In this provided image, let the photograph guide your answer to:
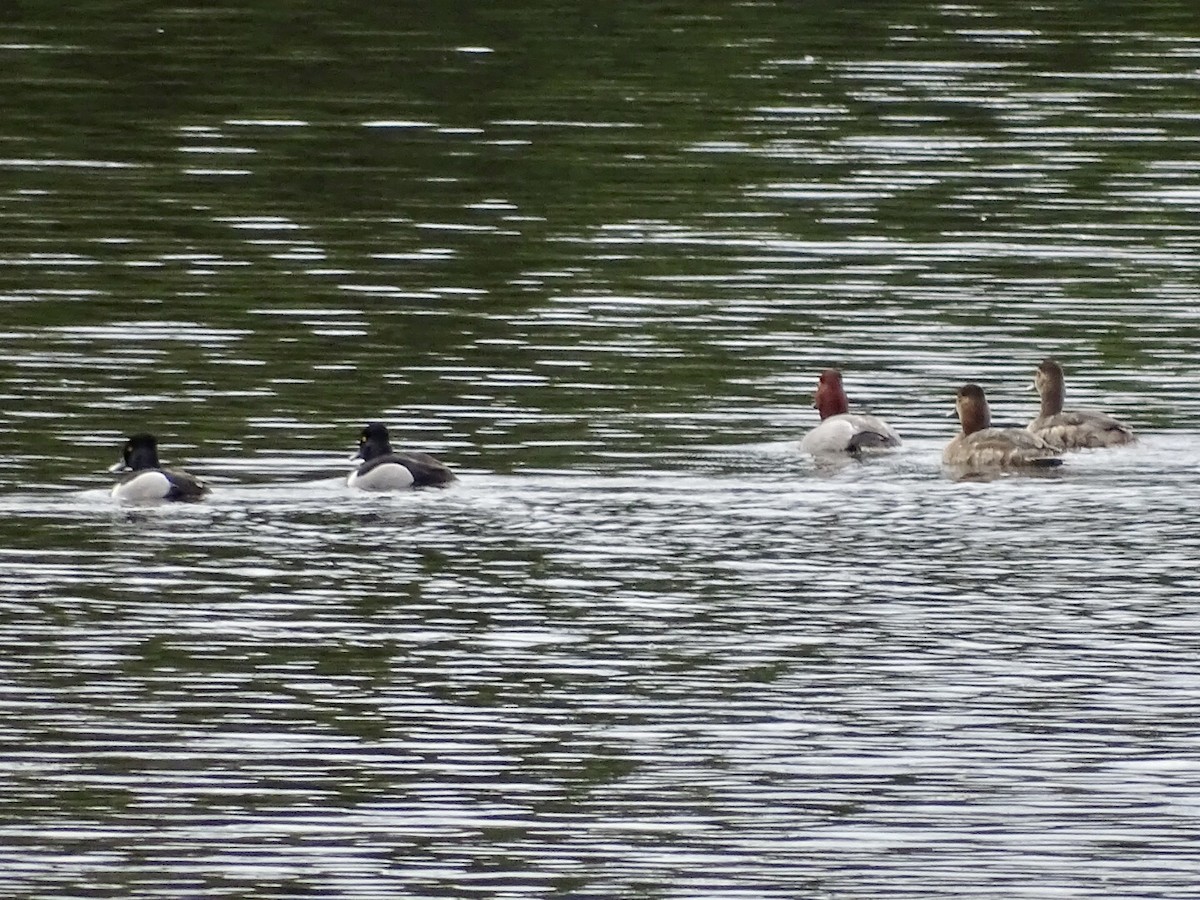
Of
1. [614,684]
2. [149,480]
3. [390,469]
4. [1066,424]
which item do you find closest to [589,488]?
[390,469]

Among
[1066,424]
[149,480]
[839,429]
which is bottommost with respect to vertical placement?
[1066,424]

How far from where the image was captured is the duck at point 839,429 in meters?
18.7

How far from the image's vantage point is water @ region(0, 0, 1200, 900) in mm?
12086

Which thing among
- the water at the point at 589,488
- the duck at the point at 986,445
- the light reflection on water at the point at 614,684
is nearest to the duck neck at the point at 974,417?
the duck at the point at 986,445

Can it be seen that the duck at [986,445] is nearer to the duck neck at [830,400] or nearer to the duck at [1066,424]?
the duck at [1066,424]

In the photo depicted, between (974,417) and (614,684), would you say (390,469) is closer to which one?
(614,684)

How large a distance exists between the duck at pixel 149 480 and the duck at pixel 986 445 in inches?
184

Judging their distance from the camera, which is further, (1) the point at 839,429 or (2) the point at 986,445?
(2) the point at 986,445

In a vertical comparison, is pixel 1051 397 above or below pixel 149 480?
below

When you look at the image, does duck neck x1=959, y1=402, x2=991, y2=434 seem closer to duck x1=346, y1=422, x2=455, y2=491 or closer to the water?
the water

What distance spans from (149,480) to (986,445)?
5142mm

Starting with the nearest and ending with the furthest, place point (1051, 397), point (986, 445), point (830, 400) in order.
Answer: point (986, 445)
point (830, 400)
point (1051, 397)

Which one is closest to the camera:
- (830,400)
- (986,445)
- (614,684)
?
(614,684)

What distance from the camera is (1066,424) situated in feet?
64.2
